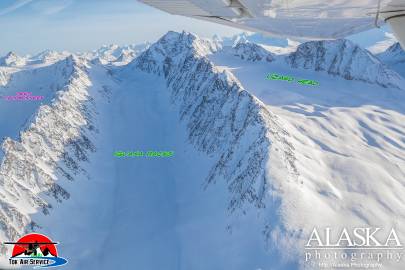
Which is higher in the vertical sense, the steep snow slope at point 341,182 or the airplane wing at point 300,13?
the airplane wing at point 300,13

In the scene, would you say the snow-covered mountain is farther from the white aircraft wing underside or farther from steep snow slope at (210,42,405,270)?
the white aircraft wing underside

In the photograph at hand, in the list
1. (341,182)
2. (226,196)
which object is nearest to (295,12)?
(341,182)

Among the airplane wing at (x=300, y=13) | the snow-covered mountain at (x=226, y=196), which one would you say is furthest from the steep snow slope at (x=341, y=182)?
the airplane wing at (x=300, y=13)

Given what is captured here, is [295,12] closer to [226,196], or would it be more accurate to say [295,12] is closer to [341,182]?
[341,182]

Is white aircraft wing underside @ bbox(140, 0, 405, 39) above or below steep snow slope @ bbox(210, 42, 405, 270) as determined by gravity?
above

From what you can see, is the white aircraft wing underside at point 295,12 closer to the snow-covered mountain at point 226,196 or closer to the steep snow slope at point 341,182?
the snow-covered mountain at point 226,196

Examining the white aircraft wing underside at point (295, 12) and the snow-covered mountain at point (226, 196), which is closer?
the white aircraft wing underside at point (295, 12)

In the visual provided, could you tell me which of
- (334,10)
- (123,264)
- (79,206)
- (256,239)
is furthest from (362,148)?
(334,10)

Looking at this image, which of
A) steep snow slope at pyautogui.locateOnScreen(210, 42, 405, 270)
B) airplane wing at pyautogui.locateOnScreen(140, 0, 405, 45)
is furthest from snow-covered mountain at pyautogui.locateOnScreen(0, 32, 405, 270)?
airplane wing at pyautogui.locateOnScreen(140, 0, 405, 45)

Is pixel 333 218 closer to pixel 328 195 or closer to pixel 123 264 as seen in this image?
pixel 328 195
